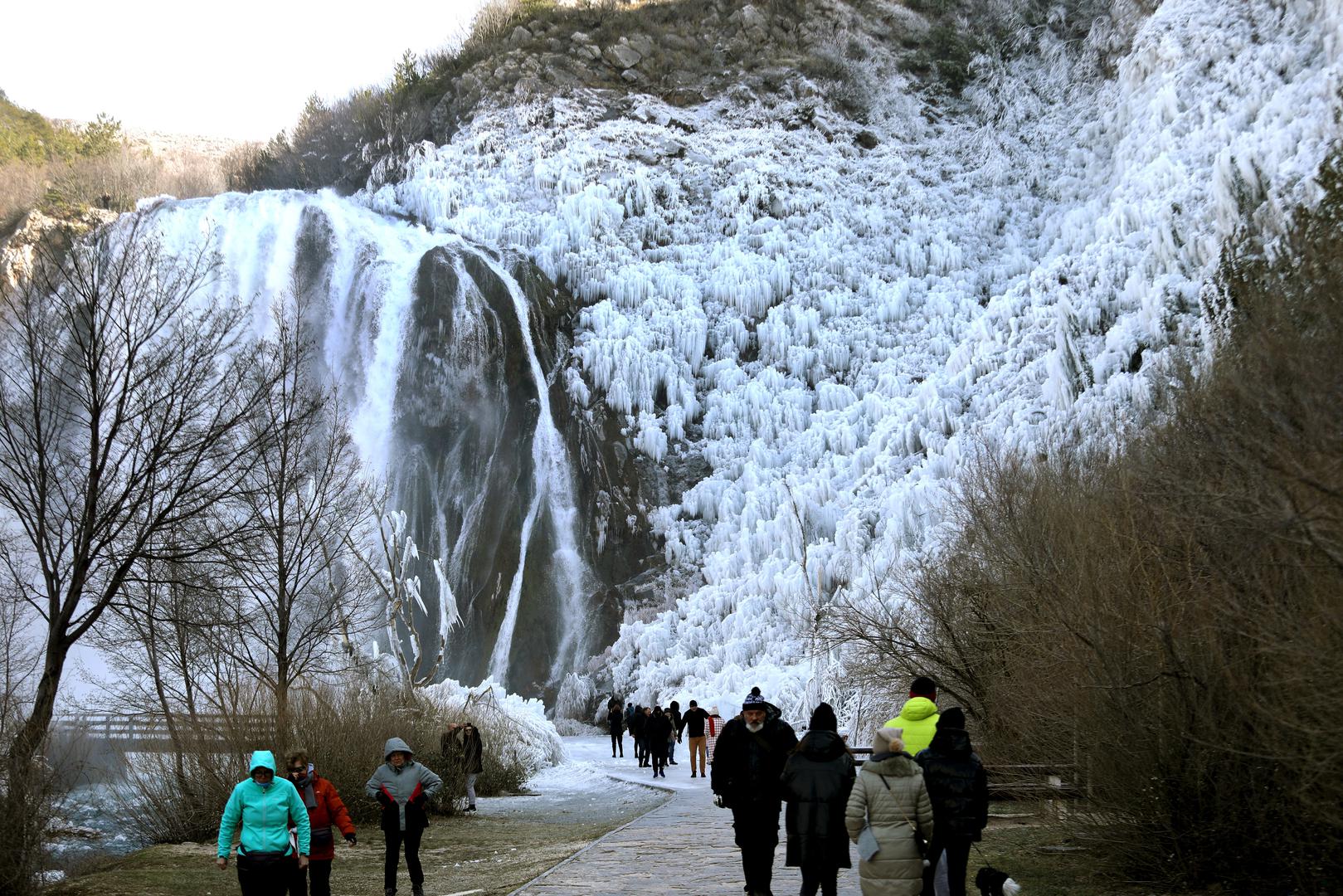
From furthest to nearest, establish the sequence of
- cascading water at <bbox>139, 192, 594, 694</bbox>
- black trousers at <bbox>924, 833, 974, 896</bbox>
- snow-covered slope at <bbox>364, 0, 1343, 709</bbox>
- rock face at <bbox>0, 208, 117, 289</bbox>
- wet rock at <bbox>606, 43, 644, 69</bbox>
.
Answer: wet rock at <bbox>606, 43, 644, 69</bbox> < rock face at <bbox>0, 208, 117, 289</bbox> < cascading water at <bbox>139, 192, 594, 694</bbox> < snow-covered slope at <bbox>364, 0, 1343, 709</bbox> < black trousers at <bbox>924, 833, 974, 896</bbox>

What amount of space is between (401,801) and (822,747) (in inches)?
143

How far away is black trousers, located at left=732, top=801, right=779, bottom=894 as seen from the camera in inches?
293

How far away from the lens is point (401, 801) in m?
8.72

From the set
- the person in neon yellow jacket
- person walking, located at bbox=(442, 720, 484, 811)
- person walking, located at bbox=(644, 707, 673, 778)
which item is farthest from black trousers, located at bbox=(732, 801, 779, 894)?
person walking, located at bbox=(644, 707, 673, 778)

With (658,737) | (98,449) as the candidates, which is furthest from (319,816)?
(658,737)

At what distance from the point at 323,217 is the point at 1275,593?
41.5 meters

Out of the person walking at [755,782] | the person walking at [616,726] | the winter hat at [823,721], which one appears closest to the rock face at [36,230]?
the person walking at [616,726]

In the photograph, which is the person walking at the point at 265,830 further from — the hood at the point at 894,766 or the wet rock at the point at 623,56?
the wet rock at the point at 623,56

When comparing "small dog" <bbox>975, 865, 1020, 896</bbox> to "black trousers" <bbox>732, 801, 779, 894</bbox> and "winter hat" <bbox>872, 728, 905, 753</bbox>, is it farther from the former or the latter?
"black trousers" <bbox>732, 801, 779, 894</bbox>

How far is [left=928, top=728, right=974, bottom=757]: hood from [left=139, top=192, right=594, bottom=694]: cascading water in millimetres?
29091

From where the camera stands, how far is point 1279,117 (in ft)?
91.6

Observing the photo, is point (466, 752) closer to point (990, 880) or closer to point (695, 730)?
point (695, 730)

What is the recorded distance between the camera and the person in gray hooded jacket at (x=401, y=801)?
870cm

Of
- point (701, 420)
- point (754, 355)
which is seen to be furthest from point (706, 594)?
point (754, 355)
